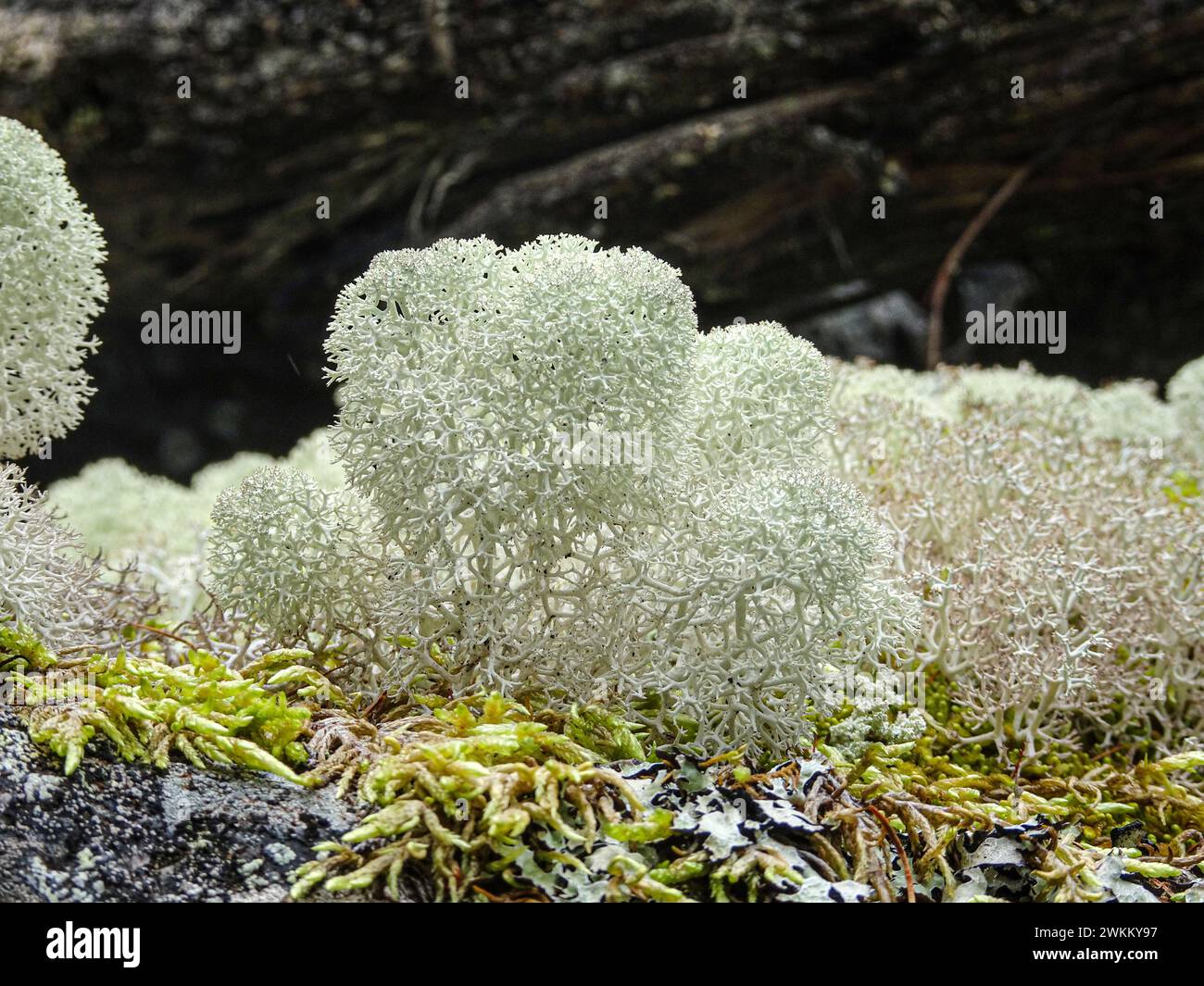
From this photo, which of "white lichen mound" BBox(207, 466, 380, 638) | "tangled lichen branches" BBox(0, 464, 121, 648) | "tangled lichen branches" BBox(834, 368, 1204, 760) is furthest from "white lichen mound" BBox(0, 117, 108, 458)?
"tangled lichen branches" BBox(834, 368, 1204, 760)

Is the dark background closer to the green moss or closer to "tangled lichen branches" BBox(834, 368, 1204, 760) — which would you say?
"tangled lichen branches" BBox(834, 368, 1204, 760)

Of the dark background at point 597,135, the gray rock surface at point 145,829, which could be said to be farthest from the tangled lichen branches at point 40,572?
the dark background at point 597,135

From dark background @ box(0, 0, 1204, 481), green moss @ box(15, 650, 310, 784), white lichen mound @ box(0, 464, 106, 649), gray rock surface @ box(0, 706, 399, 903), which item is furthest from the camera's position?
dark background @ box(0, 0, 1204, 481)

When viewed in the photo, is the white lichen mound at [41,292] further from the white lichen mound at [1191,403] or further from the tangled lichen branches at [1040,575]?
the white lichen mound at [1191,403]

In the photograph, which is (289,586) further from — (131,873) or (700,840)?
(700,840)

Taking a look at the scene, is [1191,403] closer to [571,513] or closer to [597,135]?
[597,135]

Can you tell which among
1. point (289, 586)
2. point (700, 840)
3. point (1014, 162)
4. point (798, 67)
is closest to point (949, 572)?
point (700, 840)
